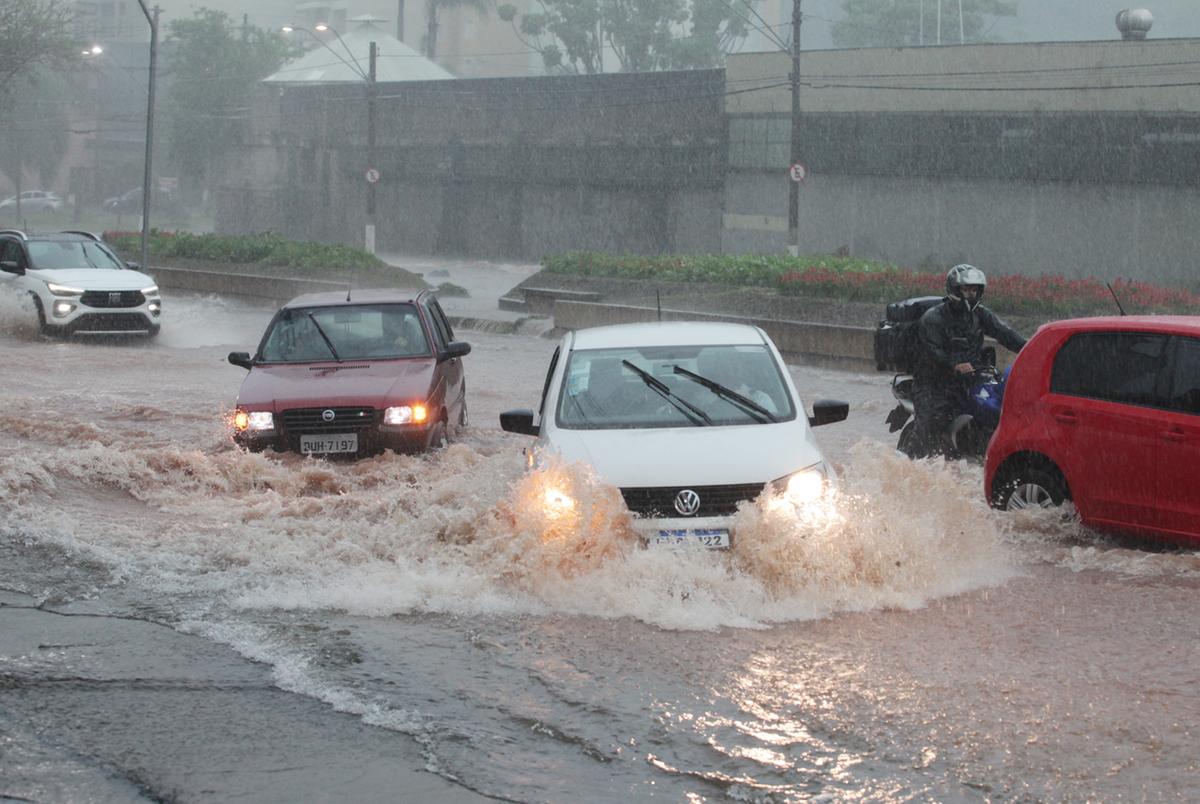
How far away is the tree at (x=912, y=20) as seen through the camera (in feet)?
274

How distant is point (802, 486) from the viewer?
8250mm

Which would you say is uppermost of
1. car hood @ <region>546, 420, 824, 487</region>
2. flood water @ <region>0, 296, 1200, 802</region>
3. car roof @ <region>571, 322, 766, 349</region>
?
car roof @ <region>571, 322, 766, 349</region>

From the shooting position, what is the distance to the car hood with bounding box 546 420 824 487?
8203 mm

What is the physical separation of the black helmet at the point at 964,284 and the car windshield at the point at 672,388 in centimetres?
242

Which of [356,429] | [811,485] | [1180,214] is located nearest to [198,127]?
[1180,214]

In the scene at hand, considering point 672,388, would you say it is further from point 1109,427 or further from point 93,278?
point 93,278

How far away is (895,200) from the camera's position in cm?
4634

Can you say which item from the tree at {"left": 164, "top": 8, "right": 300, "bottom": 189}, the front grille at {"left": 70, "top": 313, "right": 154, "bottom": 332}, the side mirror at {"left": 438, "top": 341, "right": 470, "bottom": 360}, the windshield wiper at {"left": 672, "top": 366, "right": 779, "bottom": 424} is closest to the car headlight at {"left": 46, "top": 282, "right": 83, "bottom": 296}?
the front grille at {"left": 70, "top": 313, "right": 154, "bottom": 332}

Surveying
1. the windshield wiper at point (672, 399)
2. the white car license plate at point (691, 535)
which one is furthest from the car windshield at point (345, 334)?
the white car license plate at point (691, 535)

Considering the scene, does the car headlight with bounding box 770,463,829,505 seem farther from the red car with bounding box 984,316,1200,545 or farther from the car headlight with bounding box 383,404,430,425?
the car headlight with bounding box 383,404,430,425

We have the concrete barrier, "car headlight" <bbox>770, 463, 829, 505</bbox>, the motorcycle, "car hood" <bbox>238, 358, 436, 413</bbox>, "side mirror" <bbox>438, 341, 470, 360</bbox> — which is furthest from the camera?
the concrete barrier

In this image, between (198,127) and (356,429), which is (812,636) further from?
(198,127)

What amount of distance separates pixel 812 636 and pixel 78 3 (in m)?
106

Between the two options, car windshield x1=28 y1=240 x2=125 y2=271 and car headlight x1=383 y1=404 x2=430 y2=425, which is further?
car windshield x1=28 y1=240 x2=125 y2=271
